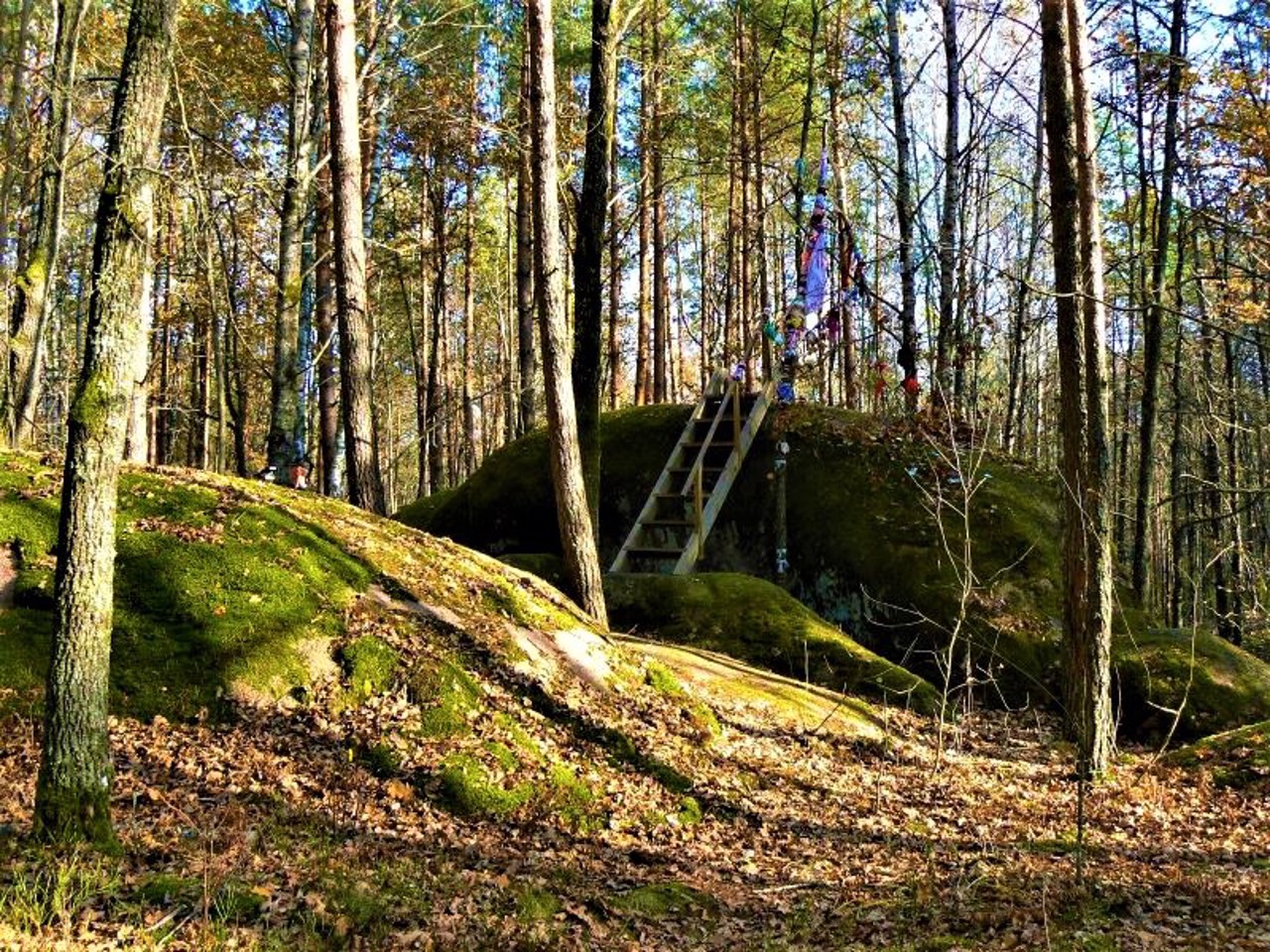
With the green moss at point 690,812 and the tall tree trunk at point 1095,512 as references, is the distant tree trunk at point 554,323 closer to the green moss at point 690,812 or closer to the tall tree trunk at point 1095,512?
the green moss at point 690,812

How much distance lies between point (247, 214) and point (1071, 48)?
1833 cm

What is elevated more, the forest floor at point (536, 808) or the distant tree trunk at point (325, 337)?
the distant tree trunk at point (325, 337)

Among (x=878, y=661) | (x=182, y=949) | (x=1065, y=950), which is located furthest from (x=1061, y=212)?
(x=182, y=949)

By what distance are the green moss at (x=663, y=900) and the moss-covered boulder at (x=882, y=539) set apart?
531 cm

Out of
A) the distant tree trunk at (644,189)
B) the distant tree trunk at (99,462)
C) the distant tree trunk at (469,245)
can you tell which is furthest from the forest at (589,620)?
the distant tree trunk at (469,245)

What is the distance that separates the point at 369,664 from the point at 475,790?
1.31 meters

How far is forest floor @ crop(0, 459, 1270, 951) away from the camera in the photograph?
4.21m

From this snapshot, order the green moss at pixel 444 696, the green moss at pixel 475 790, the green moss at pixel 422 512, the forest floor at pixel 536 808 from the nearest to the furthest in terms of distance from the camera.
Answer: the forest floor at pixel 536 808 → the green moss at pixel 475 790 → the green moss at pixel 444 696 → the green moss at pixel 422 512

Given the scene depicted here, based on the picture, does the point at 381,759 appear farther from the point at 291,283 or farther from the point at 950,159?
the point at 950,159

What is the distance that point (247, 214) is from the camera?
806 inches

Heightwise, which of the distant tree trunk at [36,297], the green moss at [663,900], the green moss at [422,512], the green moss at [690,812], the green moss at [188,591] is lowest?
the green moss at [663,900]

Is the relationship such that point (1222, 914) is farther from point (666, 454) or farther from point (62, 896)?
point (666, 454)

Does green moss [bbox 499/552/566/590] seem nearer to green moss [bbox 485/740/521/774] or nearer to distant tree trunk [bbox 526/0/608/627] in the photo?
distant tree trunk [bbox 526/0/608/627]

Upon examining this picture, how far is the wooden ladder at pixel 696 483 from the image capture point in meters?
12.7
